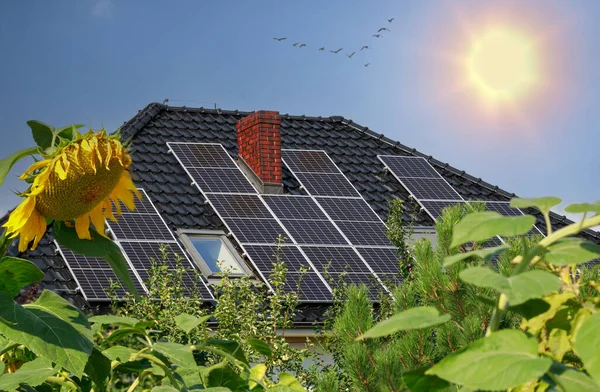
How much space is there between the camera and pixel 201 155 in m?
15.6

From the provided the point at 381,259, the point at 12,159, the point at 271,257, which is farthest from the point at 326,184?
the point at 12,159

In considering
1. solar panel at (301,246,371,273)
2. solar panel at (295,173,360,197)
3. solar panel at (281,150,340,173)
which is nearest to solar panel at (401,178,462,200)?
solar panel at (295,173,360,197)

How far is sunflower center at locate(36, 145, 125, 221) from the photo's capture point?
2039mm

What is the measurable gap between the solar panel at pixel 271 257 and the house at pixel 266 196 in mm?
20

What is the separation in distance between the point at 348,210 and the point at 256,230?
2.09 metres

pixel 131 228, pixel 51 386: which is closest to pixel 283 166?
pixel 131 228

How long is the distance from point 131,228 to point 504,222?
1169cm

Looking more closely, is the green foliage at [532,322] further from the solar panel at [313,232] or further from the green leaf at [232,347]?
the solar panel at [313,232]

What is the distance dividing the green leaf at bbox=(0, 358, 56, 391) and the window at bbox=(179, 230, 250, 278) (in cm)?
959

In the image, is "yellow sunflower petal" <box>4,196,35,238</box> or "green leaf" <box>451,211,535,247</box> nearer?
"green leaf" <box>451,211,535,247</box>

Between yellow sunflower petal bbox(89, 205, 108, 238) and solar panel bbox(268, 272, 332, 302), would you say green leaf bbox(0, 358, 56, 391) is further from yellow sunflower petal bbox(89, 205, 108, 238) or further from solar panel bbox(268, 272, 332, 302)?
solar panel bbox(268, 272, 332, 302)

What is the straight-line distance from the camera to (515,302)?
1102mm

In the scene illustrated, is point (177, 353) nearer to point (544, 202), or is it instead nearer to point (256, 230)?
point (544, 202)

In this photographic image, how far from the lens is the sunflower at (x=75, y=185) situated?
6.71 ft
